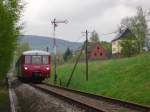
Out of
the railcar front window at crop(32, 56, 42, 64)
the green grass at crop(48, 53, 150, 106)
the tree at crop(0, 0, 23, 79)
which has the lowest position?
the green grass at crop(48, 53, 150, 106)

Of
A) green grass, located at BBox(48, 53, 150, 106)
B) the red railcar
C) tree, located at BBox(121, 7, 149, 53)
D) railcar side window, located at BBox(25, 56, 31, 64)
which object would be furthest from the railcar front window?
tree, located at BBox(121, 7, 149, 53)

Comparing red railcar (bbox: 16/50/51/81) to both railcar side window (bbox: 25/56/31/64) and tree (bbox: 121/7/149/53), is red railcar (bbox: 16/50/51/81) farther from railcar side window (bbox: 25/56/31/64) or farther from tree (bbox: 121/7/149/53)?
tree (bbox: 121/7/149/53)

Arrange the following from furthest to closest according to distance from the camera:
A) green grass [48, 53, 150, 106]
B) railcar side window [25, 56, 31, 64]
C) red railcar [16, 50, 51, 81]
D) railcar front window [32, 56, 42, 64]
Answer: railcar front window [32, 56, 42, 64] < railcar side window [25, 56, 31, 64] < red railcar [16, 50, 51, 81] < green grass [48, 53, 150, 106]

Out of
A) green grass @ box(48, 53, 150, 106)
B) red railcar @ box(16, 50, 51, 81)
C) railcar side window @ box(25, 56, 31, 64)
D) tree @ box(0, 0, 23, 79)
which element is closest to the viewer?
green grass @ box(48, 53, 150, 106)

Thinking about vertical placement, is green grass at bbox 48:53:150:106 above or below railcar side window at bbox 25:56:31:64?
below

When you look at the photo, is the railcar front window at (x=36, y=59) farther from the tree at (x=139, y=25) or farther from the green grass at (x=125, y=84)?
the tree at (x=139, y=25)

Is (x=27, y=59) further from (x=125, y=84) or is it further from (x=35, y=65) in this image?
(x=125, y=84)

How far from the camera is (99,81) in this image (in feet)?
121

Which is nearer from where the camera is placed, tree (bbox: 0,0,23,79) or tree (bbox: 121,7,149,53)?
tree (bbox: 0,0,23,79)

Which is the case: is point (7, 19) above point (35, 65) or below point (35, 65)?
above

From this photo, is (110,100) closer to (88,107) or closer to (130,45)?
(88,107)

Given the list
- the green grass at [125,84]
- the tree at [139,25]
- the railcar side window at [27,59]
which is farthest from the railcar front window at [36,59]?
the tree at [139,25]

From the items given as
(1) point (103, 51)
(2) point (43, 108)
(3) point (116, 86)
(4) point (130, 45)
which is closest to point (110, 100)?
(2) point (43, 108)

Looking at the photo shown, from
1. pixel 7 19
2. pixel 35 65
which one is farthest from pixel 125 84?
pixel 35 65
